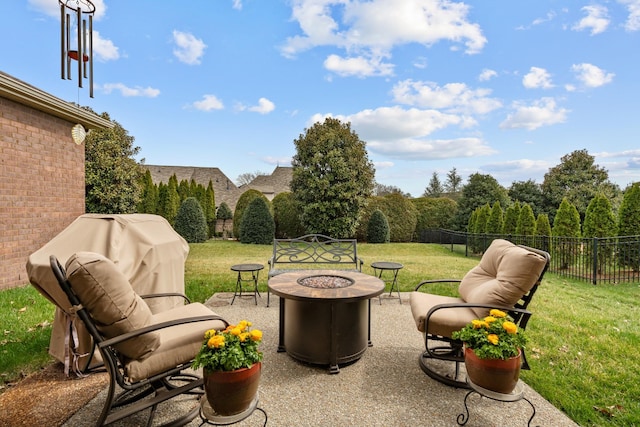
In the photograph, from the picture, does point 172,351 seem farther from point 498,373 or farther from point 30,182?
point 30,182

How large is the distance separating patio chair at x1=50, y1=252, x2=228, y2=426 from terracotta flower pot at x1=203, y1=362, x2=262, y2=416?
0.45 m

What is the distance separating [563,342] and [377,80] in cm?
804

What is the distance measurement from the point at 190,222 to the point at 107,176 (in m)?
3.81

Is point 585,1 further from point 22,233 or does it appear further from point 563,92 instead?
point 22,233

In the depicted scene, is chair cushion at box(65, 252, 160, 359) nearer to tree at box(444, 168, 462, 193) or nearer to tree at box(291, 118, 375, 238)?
tree at box(291, 118, 375, 238)

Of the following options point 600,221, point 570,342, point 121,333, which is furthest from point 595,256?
point 121,333

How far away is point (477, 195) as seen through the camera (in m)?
17.6

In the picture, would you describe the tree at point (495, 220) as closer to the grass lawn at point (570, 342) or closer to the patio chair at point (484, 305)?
the grass lawn at point (570, 342)

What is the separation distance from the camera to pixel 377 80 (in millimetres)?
9484

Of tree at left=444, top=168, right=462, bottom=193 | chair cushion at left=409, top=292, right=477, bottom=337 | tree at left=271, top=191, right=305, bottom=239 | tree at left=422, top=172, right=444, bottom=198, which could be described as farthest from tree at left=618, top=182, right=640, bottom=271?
tree at left=422, top=172, right=444, bottom=198

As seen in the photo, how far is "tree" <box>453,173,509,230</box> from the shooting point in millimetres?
17531

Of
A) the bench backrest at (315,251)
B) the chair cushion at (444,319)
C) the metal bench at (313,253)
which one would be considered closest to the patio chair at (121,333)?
the chair cushion at (444,319)

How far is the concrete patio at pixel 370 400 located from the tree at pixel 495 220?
11.3 meters

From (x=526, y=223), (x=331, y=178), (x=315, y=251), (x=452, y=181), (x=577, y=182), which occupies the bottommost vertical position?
(x=315, y=251)
